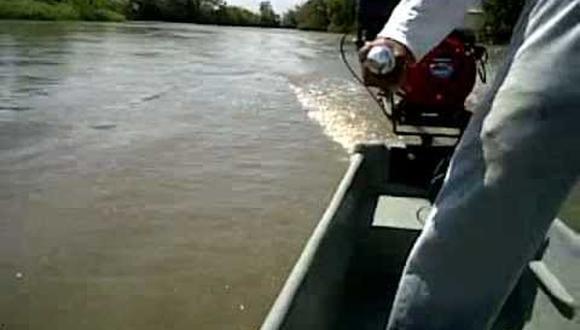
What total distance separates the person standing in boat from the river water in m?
3.18

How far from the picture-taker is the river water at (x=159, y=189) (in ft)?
15.2

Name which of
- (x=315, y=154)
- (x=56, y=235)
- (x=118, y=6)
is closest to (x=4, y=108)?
(x=315, y=154)

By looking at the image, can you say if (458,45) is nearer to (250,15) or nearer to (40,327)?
(40,327)

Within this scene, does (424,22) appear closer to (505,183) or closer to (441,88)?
(505,183)

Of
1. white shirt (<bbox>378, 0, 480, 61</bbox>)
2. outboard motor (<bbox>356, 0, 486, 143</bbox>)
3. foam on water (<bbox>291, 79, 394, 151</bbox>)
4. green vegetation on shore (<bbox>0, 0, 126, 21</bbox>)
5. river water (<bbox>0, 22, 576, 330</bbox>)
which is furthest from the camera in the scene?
green vegetation on shore (<bbox>0, 0, 126, 21</bbox>)

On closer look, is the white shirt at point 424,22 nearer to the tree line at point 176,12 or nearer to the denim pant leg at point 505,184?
the denim pant leg at point 505,184

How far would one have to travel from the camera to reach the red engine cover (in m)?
4.19

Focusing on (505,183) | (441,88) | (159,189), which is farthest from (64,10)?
(505,183)

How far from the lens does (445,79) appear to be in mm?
4262

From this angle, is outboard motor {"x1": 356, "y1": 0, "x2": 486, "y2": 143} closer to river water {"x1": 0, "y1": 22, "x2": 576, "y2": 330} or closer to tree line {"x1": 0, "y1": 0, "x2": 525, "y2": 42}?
river water {"x1": 0, "y1": 22, "x2": 576, "y2": 330}

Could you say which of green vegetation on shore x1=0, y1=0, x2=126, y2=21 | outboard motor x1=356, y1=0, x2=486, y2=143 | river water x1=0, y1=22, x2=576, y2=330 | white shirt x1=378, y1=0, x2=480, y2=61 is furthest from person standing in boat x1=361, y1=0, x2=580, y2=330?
green vegetation on shore x1=0, y1=0, x2=126, y2=21

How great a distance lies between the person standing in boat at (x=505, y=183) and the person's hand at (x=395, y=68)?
6.4 inches

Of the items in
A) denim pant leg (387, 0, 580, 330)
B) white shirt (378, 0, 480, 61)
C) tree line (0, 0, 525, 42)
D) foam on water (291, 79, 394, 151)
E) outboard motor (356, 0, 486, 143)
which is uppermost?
white shirt (378, 0, 480, 61)

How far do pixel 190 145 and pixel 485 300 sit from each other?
7.90 meters
